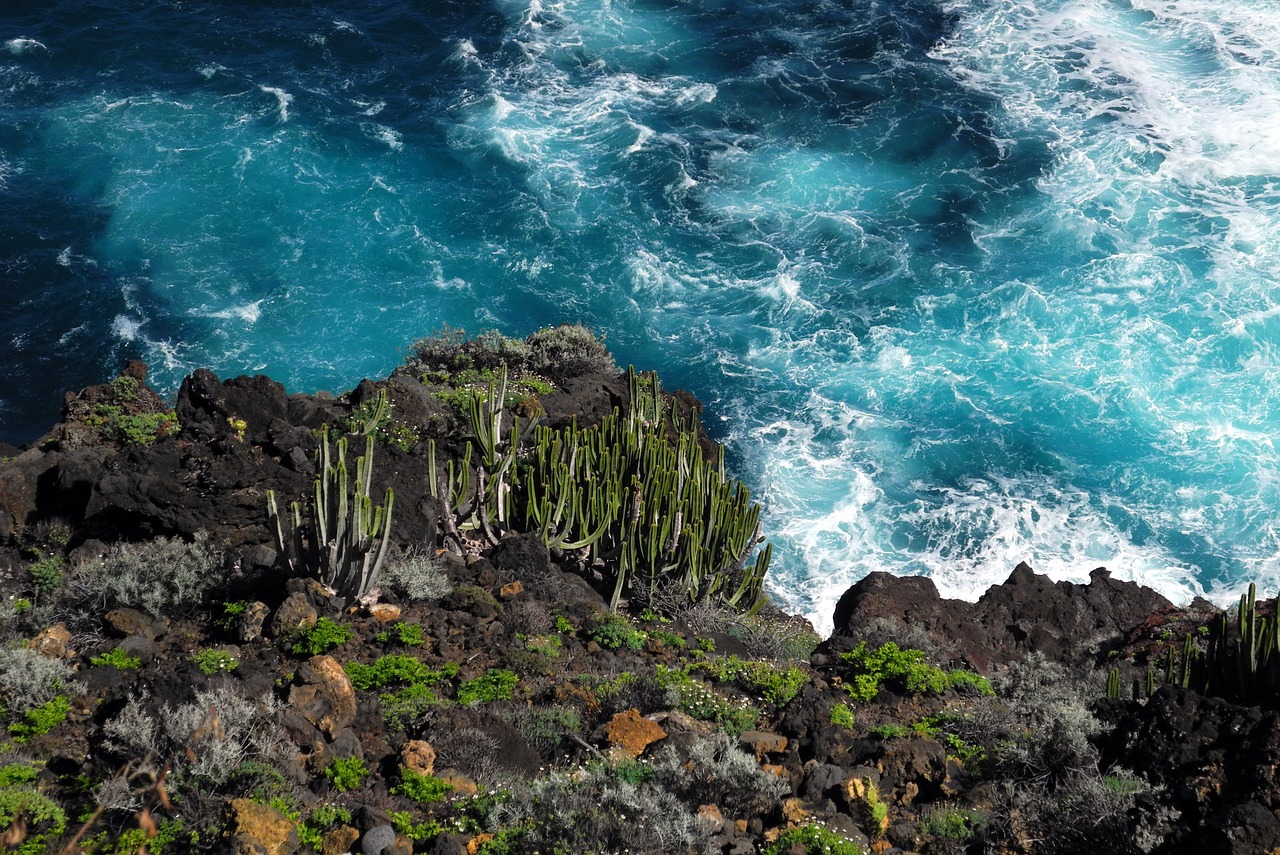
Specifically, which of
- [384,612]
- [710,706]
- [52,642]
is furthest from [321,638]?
[710,706]

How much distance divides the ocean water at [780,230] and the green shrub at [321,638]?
9567 mm

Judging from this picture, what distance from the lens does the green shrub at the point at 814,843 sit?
29.5 feet

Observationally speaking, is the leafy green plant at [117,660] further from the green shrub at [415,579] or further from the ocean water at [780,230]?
the ocean water at [780,230]

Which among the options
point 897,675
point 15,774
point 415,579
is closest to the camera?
point 15,774

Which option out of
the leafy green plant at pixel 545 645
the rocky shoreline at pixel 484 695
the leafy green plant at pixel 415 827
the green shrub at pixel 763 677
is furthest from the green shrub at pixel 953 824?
the leafy green plant at pixel 545 645

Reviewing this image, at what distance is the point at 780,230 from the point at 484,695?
19.6 meters

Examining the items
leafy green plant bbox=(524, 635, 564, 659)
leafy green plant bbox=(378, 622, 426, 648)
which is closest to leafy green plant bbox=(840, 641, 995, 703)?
A: leafy green plant bbox=(524, 635, 564, 659)

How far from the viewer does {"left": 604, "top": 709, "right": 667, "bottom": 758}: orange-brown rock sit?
1063 cm

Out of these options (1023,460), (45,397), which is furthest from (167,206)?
(1023,460)

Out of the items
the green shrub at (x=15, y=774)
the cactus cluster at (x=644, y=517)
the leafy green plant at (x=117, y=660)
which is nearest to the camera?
the green shrub at (x=15, y=774)

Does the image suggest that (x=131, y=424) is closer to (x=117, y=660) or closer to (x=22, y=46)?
(x=117, y=660)

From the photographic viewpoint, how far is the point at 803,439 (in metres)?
23.5

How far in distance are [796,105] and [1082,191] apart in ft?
28.6

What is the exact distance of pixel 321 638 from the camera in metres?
12.2
